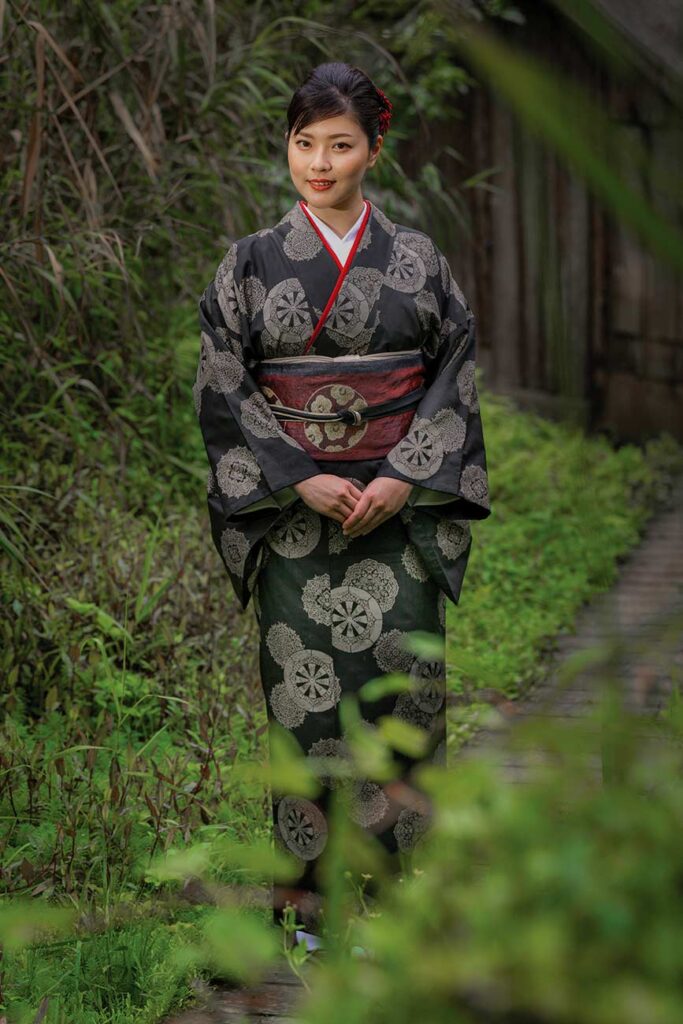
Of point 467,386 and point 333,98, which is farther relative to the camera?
point 467,386

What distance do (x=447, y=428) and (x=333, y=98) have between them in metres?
0.75

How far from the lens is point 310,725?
312cm

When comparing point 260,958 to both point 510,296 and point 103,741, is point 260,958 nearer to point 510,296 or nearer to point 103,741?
point 103,741

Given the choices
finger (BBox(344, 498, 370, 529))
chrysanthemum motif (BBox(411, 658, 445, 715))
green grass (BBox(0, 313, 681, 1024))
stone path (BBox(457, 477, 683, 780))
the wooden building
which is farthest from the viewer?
the wooden building

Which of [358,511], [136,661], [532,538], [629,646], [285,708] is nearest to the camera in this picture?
[629,646]

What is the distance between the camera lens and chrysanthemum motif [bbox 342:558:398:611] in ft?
10.3

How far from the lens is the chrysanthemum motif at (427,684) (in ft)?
10.4

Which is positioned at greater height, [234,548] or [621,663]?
[621,663]

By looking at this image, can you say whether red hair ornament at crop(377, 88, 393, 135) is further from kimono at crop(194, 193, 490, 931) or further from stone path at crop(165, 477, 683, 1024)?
stone path at crop(165, 477, 683, 1024)

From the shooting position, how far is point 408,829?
3.22 metres

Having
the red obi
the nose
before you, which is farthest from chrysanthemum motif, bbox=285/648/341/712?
the nose

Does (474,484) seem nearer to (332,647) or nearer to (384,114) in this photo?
(332,647)

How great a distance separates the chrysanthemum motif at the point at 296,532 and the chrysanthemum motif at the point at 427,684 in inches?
13.9

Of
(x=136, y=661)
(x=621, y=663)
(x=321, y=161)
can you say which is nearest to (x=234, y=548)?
(x=321, y=161)
